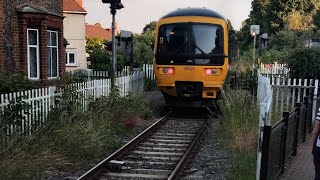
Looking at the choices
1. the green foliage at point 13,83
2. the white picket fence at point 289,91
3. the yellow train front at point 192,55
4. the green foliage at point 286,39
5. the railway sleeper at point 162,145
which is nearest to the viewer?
the green foliage at point 13,83

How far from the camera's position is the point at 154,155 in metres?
8.56

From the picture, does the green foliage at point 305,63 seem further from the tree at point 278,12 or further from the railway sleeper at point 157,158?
the tree at point 278,12

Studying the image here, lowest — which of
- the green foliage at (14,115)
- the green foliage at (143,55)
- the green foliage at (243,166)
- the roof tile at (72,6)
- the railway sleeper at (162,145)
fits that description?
the railway sleeper at (162,145)

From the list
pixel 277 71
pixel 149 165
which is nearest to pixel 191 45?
pixel 149 165

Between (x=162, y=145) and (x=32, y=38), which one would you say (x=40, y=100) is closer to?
(x=162, y=145)

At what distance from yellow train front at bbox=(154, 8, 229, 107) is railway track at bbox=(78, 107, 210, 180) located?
1316 millimetres

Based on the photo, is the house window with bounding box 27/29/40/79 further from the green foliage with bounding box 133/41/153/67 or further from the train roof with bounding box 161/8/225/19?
the green foliage with bounding box 133/41/153/67

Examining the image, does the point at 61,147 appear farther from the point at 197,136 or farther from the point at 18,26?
the point at 18,26

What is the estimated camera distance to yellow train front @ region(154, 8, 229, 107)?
42.4 ft

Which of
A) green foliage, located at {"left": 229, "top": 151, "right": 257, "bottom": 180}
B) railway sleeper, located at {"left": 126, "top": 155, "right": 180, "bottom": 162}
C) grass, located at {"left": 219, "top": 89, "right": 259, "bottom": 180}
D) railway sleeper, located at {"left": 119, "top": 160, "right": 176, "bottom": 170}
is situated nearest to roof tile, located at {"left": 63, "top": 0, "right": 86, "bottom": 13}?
grass, located at {"left": 219, "top": 89, "right": 259, "bottom": 180}

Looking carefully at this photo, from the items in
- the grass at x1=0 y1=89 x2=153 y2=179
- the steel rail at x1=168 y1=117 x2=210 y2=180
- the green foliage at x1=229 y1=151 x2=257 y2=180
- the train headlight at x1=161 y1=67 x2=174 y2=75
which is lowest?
the steel rail at x1=168 y1=117 x2=210 y2=180

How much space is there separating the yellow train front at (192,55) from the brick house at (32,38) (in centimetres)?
366

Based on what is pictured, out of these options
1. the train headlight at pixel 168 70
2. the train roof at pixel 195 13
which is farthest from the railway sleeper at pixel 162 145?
the train roof at pixel 195 13

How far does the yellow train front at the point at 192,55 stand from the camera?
42.4 feet
